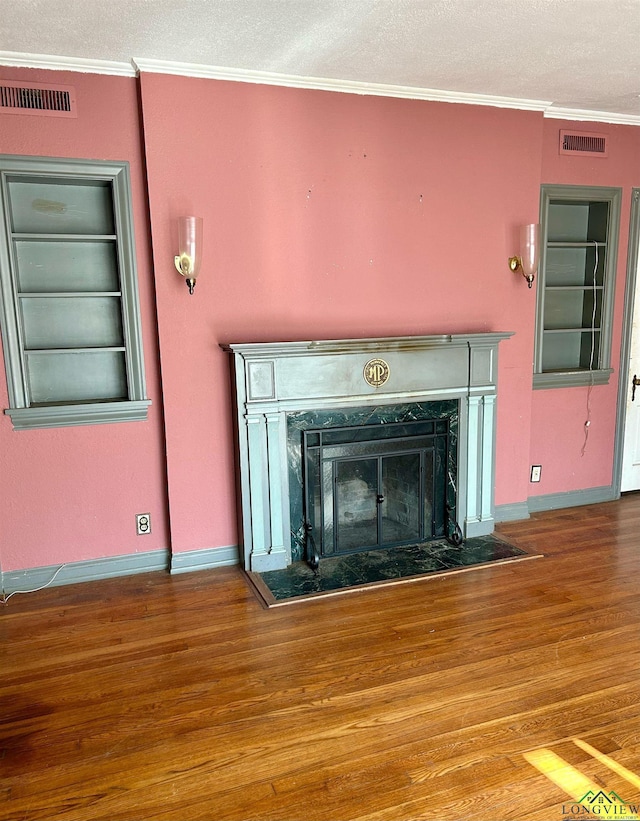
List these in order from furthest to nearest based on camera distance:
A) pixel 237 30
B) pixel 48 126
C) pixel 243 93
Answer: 1. pixel 243 93
2. pixel 48 126
3. pixel 237 30

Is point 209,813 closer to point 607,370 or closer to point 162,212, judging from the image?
point 162,212

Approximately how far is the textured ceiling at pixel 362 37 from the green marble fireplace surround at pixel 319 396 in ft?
4.64

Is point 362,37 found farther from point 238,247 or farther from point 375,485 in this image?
point 375,485

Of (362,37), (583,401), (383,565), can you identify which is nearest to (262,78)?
(362,37)

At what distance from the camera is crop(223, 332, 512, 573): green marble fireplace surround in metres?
3.39

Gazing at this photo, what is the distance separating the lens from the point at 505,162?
386 centimetres

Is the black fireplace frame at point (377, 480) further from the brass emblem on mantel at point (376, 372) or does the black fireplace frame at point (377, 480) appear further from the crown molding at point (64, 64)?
the crown molding at point (64, 64)

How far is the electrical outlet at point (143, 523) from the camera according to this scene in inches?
139

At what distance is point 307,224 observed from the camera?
351cm

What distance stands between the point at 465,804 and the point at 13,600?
2482 millimetres

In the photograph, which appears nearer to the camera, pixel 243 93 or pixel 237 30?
pixel 237 30

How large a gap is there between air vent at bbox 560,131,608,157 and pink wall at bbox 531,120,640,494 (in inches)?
1.3

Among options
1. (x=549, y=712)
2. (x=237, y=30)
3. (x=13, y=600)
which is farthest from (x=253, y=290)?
(x=549, y=712)

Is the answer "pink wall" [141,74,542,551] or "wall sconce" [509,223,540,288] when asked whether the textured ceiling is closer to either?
"pink wall" [141,74,542,551]
